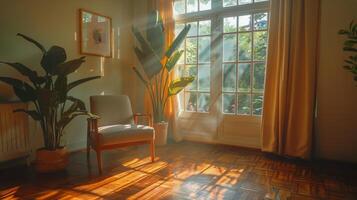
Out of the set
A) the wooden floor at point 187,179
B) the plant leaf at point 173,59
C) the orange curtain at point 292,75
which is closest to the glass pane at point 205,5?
the plant leaf at point 173,59

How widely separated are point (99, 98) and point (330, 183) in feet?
8.15

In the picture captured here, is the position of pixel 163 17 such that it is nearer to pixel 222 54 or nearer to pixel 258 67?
pixel 222 54

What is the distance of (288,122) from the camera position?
9.65 feet

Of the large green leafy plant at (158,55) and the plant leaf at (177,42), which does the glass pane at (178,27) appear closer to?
the large green leafy plant at (158,55)

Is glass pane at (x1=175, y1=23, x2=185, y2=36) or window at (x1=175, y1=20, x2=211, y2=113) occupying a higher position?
glass pane at (x1=175, y1=23, x2=185, y2=36)

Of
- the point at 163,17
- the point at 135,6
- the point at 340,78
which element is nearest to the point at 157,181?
the point at 340,78

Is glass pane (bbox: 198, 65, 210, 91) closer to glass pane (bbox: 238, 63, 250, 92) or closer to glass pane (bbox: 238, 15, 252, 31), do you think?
glass pane (bbox: 238, 63, 250, 92)

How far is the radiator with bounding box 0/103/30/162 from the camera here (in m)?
2.46

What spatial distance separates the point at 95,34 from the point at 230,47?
1840mm

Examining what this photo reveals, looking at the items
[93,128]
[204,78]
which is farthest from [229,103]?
[93,128]

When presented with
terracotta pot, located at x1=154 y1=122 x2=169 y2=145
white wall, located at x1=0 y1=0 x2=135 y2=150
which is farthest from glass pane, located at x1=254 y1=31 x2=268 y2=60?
white wall, located at x1=0 y1=0 x2=135 y2=150

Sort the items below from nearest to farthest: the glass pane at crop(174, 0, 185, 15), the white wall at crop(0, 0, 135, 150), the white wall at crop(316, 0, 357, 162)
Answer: the white wall at crop(0, 0, 135, 150) → the white wall at crop(316, 0, 357, 162) → the glass pane at crop(174, 0, 185, 15)

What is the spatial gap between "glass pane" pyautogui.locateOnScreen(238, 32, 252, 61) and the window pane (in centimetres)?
16

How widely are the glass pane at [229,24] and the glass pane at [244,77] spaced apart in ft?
1.65
